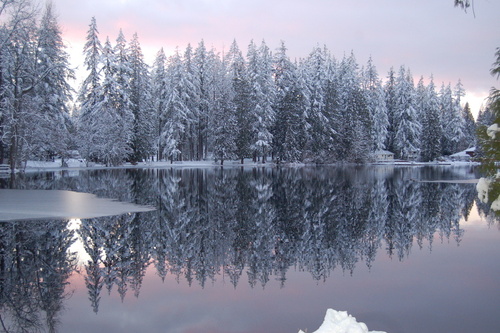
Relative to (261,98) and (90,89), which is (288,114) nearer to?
(261,98)

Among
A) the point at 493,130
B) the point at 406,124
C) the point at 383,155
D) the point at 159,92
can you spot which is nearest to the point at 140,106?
the point at 159,92

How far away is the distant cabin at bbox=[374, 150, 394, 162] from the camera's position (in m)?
82.8

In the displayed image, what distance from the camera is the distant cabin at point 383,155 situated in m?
82.8

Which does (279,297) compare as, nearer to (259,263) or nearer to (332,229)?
(259,263)

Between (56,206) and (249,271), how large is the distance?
11.5 m

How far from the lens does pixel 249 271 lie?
1005 centimetres

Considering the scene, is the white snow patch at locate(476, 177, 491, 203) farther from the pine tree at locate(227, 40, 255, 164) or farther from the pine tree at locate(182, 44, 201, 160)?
the pine tree at locate(182, 44, 201, 160)

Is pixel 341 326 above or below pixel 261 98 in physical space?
below

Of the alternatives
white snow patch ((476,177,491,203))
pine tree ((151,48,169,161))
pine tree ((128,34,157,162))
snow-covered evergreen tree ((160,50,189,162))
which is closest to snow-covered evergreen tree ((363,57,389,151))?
snow-covered evergreen tree ((160,50,189,162))

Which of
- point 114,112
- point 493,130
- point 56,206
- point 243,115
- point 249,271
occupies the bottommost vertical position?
point 249,271

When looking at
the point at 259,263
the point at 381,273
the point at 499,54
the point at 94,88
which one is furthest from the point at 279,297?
the point at 94,88

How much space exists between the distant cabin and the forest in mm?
1160

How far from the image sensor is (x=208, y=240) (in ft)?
43.2

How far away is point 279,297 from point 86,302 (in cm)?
369
